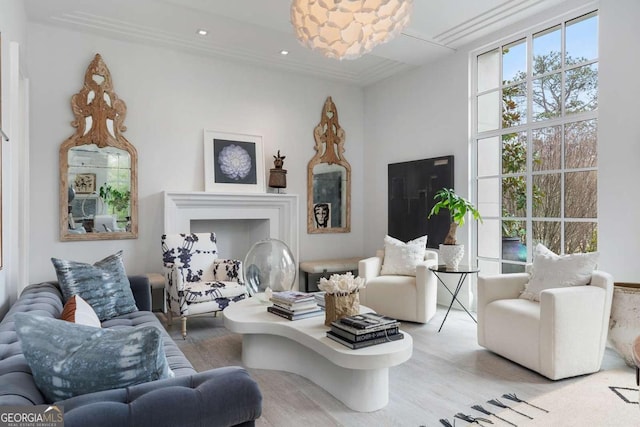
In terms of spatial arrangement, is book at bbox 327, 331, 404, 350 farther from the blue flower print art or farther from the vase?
the blue flower print art

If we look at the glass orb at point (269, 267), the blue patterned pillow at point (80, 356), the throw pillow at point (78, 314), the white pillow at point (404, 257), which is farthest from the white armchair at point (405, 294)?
the blue patterned pillow at point (80, 356)

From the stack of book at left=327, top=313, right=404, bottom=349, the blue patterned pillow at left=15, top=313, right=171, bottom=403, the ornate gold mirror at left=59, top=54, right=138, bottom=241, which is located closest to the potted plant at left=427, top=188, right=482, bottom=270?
the stack of book at left=327, top=313, right=404, bottom=349

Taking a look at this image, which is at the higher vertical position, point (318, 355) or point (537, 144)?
point (537, 144)

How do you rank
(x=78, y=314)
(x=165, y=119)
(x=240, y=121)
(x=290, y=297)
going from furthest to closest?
1. (x=240, y=121)
2. (x=165, y=119)
3. (x=290, y=297)
4. (x=78, y=314)

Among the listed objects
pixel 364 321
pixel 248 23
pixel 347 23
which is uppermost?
pixel 248 23

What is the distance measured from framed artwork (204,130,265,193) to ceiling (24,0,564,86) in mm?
1032

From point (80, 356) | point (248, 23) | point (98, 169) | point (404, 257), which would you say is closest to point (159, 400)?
point (80, 356)

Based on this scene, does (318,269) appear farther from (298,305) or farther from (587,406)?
(587,406)

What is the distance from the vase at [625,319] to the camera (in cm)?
279

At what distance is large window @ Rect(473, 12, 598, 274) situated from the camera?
12.0ft

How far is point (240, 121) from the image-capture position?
208 inches

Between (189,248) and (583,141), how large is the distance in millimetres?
3927

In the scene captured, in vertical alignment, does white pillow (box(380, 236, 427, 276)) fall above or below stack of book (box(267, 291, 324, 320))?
above

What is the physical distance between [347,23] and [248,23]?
215cm
